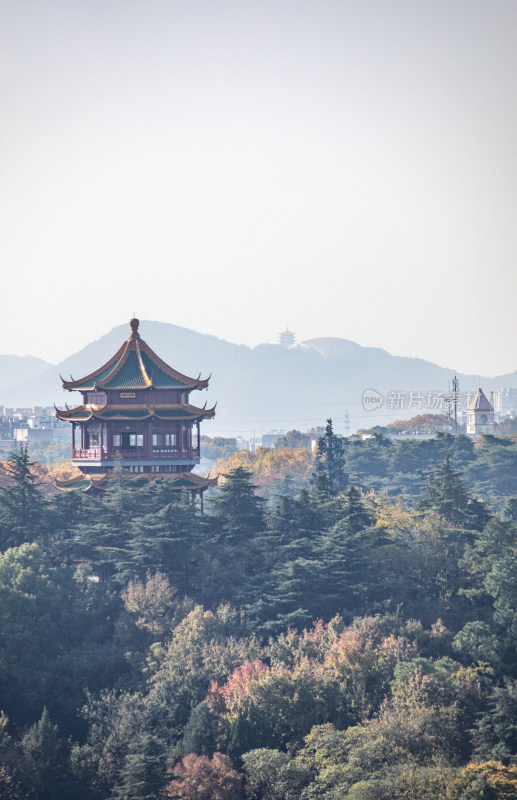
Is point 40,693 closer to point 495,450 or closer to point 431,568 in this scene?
point 431,568

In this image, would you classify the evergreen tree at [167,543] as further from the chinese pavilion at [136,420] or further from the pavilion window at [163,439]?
the pavilion window at [163,439]

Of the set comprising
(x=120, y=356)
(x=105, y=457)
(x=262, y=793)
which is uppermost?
(x=120, y=356)

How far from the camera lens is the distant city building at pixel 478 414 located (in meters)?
184

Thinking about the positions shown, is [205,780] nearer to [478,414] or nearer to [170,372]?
[170,372]

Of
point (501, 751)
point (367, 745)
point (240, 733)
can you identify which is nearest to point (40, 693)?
point (240, 733)

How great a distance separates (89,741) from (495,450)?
88602 mm

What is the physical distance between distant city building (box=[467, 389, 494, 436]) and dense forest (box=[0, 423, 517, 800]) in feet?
385

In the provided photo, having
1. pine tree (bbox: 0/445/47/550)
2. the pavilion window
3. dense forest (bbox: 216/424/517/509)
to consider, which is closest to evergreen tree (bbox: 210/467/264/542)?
the pavilion window

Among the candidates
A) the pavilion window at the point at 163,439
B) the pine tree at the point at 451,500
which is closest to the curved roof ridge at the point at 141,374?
the pavilion window at the point at 163,439

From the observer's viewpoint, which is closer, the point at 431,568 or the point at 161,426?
the point at 431,568

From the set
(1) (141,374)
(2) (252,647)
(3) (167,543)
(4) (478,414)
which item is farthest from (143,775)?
(4) (478,414)

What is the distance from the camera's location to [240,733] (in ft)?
155

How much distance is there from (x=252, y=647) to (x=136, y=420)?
1685cm

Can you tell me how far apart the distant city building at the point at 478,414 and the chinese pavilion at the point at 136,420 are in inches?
4859
